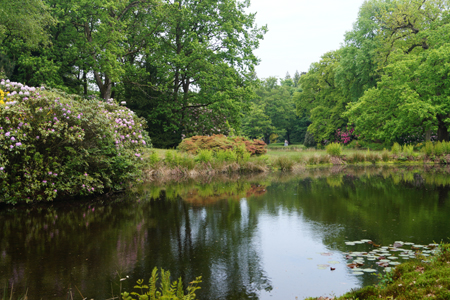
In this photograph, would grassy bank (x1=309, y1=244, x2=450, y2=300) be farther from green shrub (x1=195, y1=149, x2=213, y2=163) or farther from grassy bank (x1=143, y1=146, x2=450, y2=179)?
green shrub (x1=195, y1=149, x2=213, y2=163)

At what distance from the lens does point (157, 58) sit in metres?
25.4

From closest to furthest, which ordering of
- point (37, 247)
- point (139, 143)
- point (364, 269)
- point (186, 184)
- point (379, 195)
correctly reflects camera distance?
1. point (364, 269)
2. point (37, 247)
3. point (379, 195)
4. point (139, 143)
5. point (186, 184)

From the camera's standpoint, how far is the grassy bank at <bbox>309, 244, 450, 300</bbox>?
121 inches

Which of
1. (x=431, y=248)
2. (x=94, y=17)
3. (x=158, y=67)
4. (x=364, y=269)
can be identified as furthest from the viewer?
(x=158, y=67)

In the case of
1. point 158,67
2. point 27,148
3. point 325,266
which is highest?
point 158,67

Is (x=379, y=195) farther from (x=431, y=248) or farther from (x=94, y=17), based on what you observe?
(x=94, y=17)

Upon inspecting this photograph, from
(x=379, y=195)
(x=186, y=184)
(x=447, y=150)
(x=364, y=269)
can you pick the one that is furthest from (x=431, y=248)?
(x=447, y=150)

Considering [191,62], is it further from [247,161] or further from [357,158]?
[357,158]

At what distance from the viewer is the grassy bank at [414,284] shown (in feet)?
10.1

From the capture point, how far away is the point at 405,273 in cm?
360

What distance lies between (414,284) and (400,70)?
2647 centimetres

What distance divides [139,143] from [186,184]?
277cm

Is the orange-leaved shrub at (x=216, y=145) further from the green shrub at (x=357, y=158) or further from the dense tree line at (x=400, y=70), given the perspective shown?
the dense tree line at (x=400, y=70)

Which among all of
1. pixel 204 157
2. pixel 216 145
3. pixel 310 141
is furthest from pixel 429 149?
pixel 310 141
